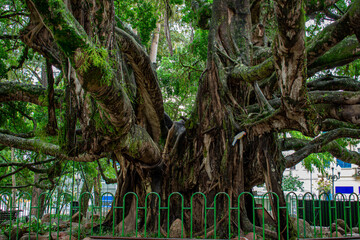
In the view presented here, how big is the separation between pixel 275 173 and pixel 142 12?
5.05m

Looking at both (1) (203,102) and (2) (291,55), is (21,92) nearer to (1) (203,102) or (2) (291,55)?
(1) (203,102)

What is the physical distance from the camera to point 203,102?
280 inches

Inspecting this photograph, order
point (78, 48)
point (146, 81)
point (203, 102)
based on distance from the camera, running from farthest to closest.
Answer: point (203, 102), point (146, 81), point (78, 48)

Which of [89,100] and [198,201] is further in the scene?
[198,201]

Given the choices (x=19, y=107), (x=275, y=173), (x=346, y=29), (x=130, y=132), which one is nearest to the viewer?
(x=346, y=29)

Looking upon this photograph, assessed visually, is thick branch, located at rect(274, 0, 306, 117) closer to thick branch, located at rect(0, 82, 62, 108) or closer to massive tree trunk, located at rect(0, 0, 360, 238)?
massive tree trunk, located at rect(0, 0, 360, 238)

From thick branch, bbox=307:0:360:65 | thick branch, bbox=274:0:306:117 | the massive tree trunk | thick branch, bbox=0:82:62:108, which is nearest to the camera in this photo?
thick branch, bbox=274:0:306:117

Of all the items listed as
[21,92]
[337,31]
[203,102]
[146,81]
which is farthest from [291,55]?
[21,92]

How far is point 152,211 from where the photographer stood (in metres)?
7.20

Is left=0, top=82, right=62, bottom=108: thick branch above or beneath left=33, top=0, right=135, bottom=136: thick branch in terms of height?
above

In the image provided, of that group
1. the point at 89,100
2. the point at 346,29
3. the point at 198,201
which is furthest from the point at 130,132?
the point at 346,29

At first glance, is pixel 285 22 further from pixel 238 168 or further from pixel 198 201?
pixel 198 201

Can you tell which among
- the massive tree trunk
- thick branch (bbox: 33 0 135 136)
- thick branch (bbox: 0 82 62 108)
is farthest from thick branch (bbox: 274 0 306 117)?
thick branch (bbox: 0 82 62 108)

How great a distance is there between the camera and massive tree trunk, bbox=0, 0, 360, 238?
3.85 meters
